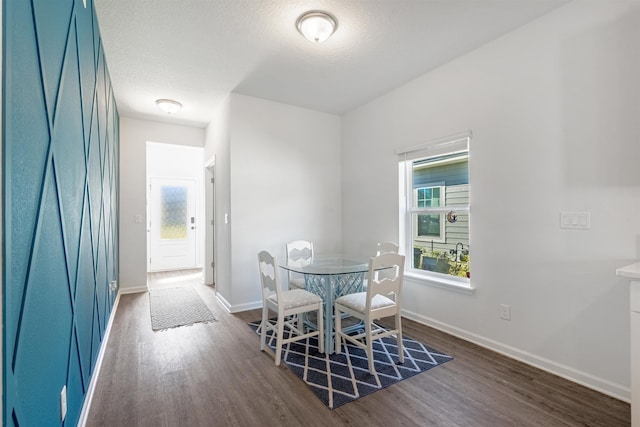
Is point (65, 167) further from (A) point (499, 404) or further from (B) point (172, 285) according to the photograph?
(B) point (172, 285)

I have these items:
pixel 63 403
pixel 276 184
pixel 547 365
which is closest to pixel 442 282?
pixel 547 365

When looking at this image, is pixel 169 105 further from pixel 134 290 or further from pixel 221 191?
pixel 134 290

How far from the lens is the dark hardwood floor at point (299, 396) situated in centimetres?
173

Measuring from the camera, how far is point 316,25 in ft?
7.34

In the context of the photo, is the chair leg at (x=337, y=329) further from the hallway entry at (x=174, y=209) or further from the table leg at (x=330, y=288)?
the hallway entry at (x=174, y=209)

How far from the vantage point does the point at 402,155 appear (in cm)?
341

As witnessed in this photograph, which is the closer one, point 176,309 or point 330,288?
point 330,288

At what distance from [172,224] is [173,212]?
0.26m

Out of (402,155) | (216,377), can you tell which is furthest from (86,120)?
(402,155)

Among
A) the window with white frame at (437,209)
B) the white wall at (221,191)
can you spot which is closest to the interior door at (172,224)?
the white wall at (221,191)

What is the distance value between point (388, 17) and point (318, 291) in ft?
7.73

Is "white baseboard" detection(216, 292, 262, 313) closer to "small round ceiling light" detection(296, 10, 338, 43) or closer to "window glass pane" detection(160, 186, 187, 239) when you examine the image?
"small round ceiling light" detection(296, 10, 338, 43)

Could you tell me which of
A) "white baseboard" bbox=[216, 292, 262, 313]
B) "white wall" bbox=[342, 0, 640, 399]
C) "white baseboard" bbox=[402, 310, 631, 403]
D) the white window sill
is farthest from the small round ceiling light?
"white baseboard" bbox=[216, 292, 262, 313]

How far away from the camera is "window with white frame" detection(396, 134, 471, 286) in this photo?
292cm
